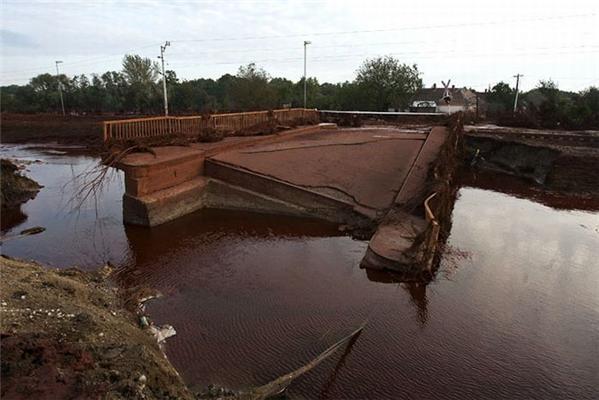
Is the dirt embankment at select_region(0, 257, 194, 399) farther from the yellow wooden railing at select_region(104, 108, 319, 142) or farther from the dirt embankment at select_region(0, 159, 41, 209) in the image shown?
the dirt embankment at select_region(0, 159, 41, 209)

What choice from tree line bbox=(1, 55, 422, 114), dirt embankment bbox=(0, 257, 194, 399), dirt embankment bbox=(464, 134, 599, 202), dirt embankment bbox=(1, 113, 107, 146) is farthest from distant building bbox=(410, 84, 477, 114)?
dirt embankment bbox=(0, 257, 194, 399)

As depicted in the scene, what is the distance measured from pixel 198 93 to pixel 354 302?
50.5 meters

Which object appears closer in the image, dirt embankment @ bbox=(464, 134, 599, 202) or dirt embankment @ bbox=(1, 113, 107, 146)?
dirt embankment @ bbox=(464, 134, 599, 202)

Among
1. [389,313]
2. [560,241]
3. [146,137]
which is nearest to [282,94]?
[146,137]

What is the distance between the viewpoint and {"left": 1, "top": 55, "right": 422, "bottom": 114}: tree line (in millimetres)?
37969

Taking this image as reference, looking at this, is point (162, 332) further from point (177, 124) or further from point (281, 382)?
point (177, 124)

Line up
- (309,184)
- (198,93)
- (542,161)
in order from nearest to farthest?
(309,184) → (542,161) → (198,93)

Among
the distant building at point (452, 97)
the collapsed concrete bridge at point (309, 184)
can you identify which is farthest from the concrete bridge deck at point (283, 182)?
the distant building at point (452, 97)

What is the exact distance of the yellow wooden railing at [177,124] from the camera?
1109 cm

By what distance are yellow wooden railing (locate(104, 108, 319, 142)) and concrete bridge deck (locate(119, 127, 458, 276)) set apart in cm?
69

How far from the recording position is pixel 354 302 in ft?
22.4

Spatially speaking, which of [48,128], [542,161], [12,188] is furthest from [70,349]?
[48,128]

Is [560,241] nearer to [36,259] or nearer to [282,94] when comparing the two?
[36,259]

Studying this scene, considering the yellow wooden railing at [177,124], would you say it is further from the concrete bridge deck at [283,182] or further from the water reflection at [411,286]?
the water reflection at [411,286]
